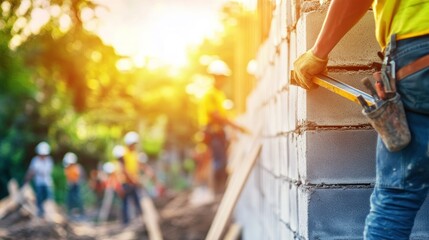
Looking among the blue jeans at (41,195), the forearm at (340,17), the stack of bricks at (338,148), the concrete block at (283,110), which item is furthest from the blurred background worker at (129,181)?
the forearm at (340,17)

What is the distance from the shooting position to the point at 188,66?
38.6 m

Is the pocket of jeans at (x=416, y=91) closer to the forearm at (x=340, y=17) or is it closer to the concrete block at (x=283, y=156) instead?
the forearm at (x=340, y=17)

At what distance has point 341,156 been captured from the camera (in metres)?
2.17

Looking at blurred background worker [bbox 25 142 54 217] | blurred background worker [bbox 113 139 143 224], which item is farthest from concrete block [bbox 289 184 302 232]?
blurred background worker [bbox 25 142 54 217]

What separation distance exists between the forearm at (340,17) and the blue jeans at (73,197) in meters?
18.2

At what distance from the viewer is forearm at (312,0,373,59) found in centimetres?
162

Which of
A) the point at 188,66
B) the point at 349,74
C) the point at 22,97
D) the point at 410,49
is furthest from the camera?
the point at 188,66

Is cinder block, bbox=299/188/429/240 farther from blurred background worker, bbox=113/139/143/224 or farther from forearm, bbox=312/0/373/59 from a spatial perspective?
blurred background worker, bbox=113/139/143/224

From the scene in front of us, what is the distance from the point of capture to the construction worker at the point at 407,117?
4.95 feet

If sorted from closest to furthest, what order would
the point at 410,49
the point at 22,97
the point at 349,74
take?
the point at 410,49 < the point at 349,74 < the point at 22,97

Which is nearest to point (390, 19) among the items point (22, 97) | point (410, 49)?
point (410, 49)

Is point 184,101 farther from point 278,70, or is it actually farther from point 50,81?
point 278,70

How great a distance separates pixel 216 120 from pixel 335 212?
550cm

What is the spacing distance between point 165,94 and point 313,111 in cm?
4292
